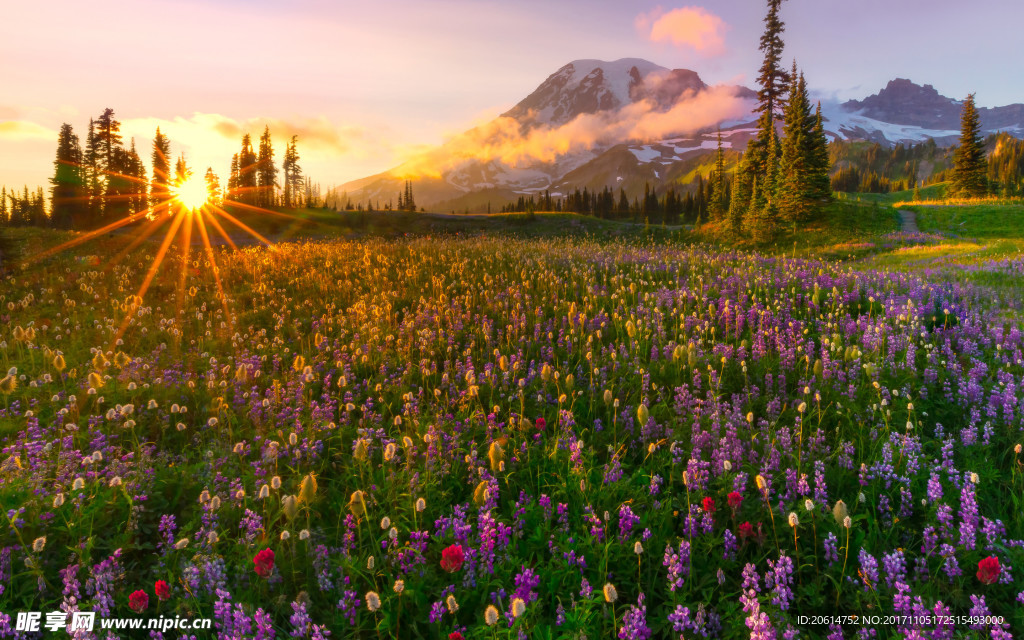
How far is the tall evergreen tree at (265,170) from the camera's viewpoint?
321 ft

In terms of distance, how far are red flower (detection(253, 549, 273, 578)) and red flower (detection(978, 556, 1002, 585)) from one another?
3.62 m

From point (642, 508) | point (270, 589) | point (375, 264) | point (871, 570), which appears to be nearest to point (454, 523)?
point (270, 589)

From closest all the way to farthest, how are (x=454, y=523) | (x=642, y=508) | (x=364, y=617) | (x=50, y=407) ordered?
(x=364, y=617) → (x=454, y=523) → (x=642, y=508) → (x=50, y=407)

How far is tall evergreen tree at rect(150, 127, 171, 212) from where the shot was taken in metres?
80.4

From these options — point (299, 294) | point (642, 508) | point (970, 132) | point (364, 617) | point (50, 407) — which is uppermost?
point (970, 132)

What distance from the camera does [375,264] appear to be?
12.6 meters

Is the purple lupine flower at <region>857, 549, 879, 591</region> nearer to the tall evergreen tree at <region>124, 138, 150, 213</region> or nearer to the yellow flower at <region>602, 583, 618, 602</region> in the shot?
the yellow flower at <region>602, 583, 618, 602</region>

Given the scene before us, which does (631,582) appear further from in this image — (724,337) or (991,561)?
(724,337)

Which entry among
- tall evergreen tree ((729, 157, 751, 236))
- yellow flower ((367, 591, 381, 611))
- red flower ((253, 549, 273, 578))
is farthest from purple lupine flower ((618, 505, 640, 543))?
tall evergreen tree ((729, 157, 751, 236))

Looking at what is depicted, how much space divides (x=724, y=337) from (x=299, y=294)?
835cm

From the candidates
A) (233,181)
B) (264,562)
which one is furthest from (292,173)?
(264,562)

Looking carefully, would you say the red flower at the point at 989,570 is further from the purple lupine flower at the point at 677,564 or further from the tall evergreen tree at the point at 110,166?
the tall evergreen tree at the point at 110,166

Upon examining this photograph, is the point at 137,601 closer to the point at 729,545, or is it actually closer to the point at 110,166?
the point at 729,545

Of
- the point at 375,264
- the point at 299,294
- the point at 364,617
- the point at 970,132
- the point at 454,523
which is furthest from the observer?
the point at 970,132
